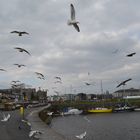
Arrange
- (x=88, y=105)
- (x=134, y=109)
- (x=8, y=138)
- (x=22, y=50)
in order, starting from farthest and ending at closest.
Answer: (x=88, y=105) < (x=134, y=109) < (x=8, y=138) < (x=22, y=50)

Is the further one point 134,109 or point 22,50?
point 134,109

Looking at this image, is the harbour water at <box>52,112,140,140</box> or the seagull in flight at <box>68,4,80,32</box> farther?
the harbour water at <box>52,112,140,140</box>

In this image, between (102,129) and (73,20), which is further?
(102,129)

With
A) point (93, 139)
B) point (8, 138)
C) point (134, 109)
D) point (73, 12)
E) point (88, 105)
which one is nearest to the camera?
point (73, 12)

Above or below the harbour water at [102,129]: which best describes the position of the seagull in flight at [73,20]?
above

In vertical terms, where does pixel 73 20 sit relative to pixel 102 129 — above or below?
above

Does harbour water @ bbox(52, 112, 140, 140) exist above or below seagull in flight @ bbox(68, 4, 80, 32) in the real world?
below

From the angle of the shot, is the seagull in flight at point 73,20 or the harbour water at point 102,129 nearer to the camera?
the seagull in flight at point 73,20

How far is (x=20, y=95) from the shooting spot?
19938 centimetres

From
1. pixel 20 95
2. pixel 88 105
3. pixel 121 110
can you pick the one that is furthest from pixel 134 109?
pixel 20 95

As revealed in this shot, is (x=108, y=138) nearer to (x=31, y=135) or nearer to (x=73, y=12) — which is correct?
(x=31, y=135)

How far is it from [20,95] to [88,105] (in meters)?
57.7

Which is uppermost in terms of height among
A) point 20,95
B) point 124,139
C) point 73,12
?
point 20,95

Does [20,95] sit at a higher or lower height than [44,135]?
higher
